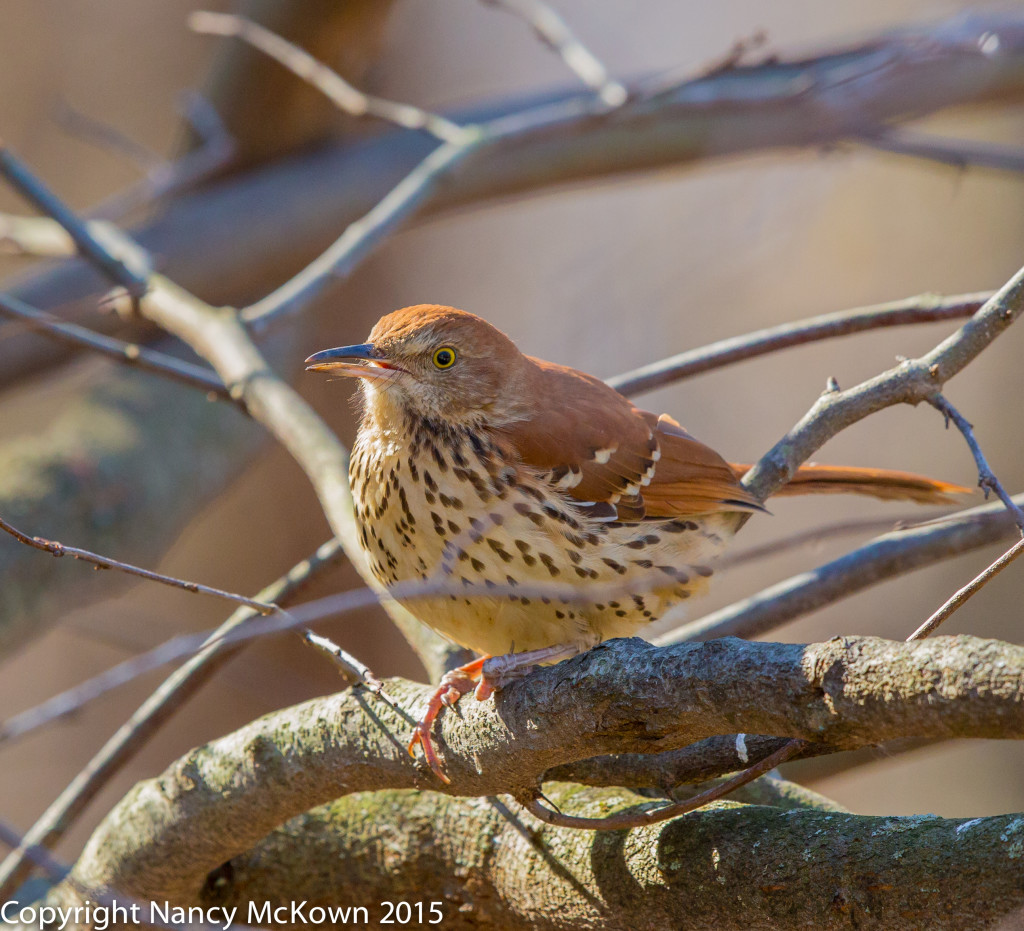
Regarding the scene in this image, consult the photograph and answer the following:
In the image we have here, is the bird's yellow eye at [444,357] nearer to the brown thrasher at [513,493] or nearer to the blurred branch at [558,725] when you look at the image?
the brown thrasher at [513,493]

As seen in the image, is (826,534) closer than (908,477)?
Yes

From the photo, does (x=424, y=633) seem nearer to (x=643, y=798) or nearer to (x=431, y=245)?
(x=643, y=798)

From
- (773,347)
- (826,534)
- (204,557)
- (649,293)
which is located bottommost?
(826,534)

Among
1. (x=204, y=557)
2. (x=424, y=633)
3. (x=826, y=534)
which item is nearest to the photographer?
(x=826, y=534)

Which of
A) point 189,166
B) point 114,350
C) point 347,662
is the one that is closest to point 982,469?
point 347,662

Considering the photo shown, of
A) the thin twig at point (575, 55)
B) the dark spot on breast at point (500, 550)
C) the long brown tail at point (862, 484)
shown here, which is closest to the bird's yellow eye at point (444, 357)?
the dark spot on breast at point (500, 550)

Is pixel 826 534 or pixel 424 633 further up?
pixel 424 633

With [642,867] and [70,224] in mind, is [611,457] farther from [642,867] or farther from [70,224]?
[70,224]

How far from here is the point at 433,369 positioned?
252 centimetres

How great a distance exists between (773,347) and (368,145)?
10.7 ft

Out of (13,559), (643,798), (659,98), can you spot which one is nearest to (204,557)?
(13,559)

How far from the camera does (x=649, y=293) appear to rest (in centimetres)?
941

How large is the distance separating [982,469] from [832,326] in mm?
946

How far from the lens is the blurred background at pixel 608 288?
6738mm
